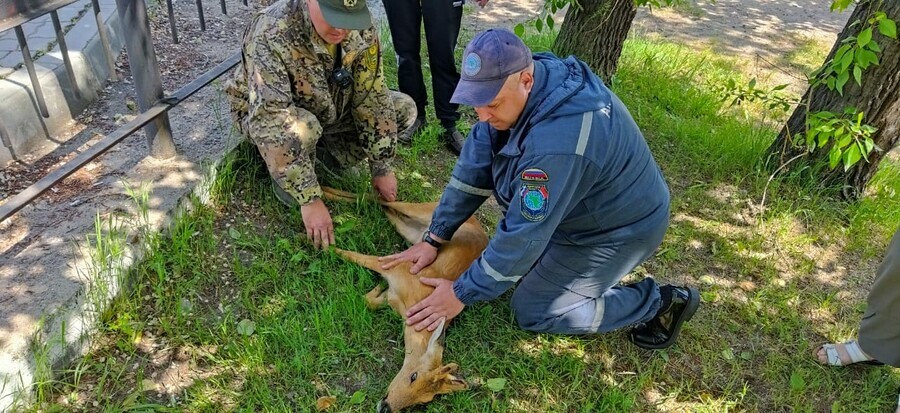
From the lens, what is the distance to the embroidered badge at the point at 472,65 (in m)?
2.01

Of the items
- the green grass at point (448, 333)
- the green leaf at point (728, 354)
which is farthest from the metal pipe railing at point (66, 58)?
the green leaf at point (728, 354)

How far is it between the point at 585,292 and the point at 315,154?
62.3 inches

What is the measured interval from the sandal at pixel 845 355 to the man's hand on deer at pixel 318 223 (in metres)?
2.44

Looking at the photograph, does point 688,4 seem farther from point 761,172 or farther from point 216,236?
point 216,236

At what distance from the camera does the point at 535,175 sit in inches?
83.6

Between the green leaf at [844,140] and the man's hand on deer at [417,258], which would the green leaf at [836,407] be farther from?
the man's hand on deer at [417,258]

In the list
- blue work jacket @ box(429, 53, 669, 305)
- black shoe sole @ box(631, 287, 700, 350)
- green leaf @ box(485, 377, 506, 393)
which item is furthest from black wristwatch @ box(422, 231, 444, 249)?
black shoe sole @ box(631, 287, 700, 350)

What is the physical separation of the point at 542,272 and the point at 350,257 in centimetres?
94

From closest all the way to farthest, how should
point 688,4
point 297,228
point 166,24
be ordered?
point 297,228
point 166,24
point 688,4

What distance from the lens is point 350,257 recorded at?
3.01m

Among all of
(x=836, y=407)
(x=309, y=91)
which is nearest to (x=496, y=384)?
(x=836, y=407)

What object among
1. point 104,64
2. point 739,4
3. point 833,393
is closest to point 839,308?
point 833,393

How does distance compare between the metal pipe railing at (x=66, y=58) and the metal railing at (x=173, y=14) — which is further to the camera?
the metal railing at (x=173, y=14)

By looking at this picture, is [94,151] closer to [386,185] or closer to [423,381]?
[386,185]
